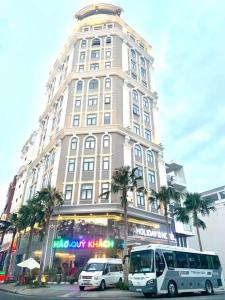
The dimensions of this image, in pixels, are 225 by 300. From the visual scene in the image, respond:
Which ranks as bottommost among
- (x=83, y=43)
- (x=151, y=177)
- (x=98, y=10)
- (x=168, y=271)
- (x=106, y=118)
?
(x=168, y=271)

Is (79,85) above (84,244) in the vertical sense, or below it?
above

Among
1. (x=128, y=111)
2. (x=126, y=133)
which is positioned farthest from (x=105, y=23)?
(x=126, y=133)

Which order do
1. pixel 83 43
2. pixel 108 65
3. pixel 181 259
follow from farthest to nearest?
pixel 83 43 < pixel 108 65 < pixel 181 259

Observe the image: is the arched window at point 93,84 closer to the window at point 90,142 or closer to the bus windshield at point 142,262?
the window at point 90,142

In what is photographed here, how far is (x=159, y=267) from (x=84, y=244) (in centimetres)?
1844

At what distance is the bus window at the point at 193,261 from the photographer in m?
20.9

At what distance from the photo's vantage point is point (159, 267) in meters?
18.0

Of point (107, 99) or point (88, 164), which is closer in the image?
point (88, 164)

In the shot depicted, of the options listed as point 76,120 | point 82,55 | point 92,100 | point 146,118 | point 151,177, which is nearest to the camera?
point 151,177

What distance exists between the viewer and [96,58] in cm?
5625

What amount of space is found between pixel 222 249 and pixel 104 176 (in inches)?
1366

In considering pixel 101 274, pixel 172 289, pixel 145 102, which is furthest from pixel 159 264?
pixel 145 102

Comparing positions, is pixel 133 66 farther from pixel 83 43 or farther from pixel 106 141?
pixel 106 141

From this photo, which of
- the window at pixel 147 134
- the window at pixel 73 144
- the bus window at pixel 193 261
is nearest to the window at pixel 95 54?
the window at pixel 147 134
